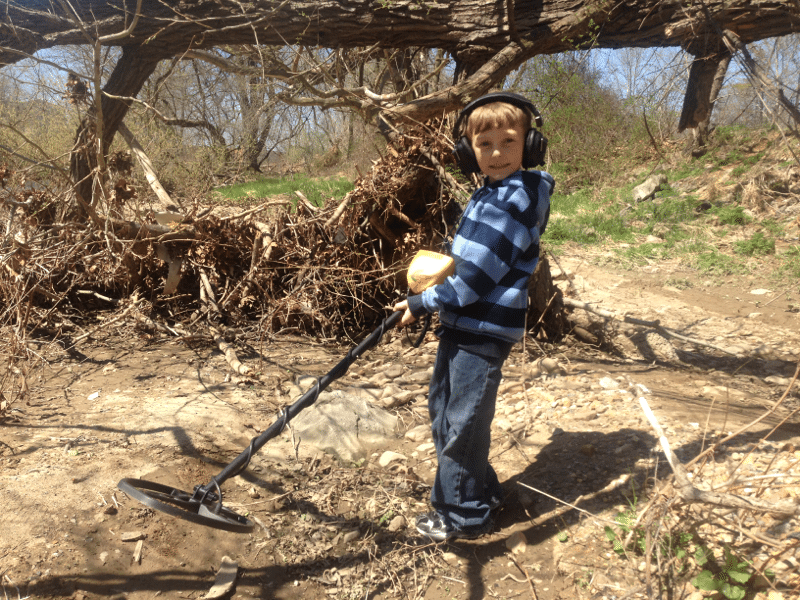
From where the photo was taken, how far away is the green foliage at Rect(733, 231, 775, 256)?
19.5ft

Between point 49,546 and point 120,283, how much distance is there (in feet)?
8.99

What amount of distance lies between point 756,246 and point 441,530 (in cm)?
541

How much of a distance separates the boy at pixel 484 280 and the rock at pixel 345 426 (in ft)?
2.60

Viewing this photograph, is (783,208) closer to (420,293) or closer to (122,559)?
(420,293)

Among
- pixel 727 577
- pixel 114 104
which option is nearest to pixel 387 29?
pixel 114 104

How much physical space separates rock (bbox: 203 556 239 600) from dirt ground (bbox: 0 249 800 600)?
18mm

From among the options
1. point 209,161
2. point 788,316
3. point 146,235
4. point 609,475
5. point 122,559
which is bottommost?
point 122,559

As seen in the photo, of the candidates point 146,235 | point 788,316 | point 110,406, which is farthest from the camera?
point 788,316

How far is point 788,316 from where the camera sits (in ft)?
14.8

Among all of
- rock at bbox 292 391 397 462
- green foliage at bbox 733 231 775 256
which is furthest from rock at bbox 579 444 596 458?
green foliage at bbox 733 231 775 256

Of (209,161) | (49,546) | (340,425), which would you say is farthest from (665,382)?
(209,161)

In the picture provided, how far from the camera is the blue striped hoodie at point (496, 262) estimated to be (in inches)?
74.9

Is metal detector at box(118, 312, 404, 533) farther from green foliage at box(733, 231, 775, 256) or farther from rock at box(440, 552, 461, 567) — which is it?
green foliage at box(733, 231, 775, 256)

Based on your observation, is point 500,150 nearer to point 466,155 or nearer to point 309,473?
point 466,155
